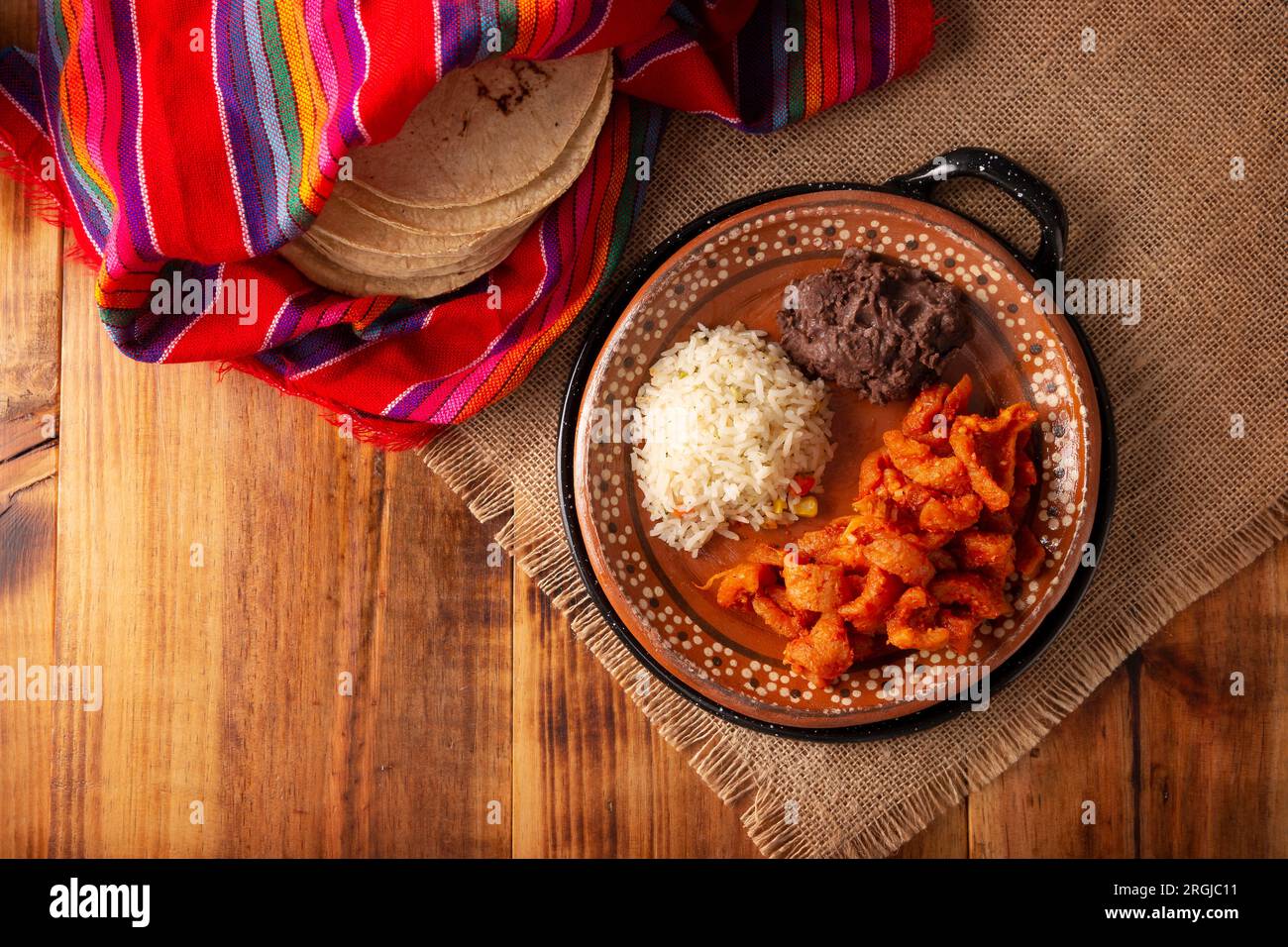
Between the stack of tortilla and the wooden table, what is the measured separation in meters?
0.59

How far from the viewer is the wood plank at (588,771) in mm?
2477

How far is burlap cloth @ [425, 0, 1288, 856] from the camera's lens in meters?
2.37

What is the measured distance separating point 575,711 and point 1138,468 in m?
1.51

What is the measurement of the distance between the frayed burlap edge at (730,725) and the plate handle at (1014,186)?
2.64 feet

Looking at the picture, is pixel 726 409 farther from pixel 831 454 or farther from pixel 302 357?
pixel 302 357

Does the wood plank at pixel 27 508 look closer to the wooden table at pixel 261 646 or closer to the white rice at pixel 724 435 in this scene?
the wooden table at pixel 261 646

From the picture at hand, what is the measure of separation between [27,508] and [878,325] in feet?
7.15

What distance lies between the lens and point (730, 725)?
243 cm

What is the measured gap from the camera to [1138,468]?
2.39 meters

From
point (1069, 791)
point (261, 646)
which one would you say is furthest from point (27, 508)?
point (1069, 791)

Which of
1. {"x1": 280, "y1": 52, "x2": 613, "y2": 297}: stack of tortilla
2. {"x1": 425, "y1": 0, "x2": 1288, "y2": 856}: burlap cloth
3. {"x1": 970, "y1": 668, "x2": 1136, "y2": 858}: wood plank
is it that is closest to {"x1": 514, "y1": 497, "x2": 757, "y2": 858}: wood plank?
{"x1": 425, "y1": 0, "x2": 1288, "y2": 856}: burlap cloth

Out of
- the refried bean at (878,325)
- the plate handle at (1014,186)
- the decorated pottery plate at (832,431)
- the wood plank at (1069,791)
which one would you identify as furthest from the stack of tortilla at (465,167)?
the wood plank at (1069,791)

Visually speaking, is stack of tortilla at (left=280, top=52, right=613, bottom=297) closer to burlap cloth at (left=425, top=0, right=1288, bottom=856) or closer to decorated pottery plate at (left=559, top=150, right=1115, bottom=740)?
decorated pottery plate at (left=559, top=150, right=1115, bottom=740)
